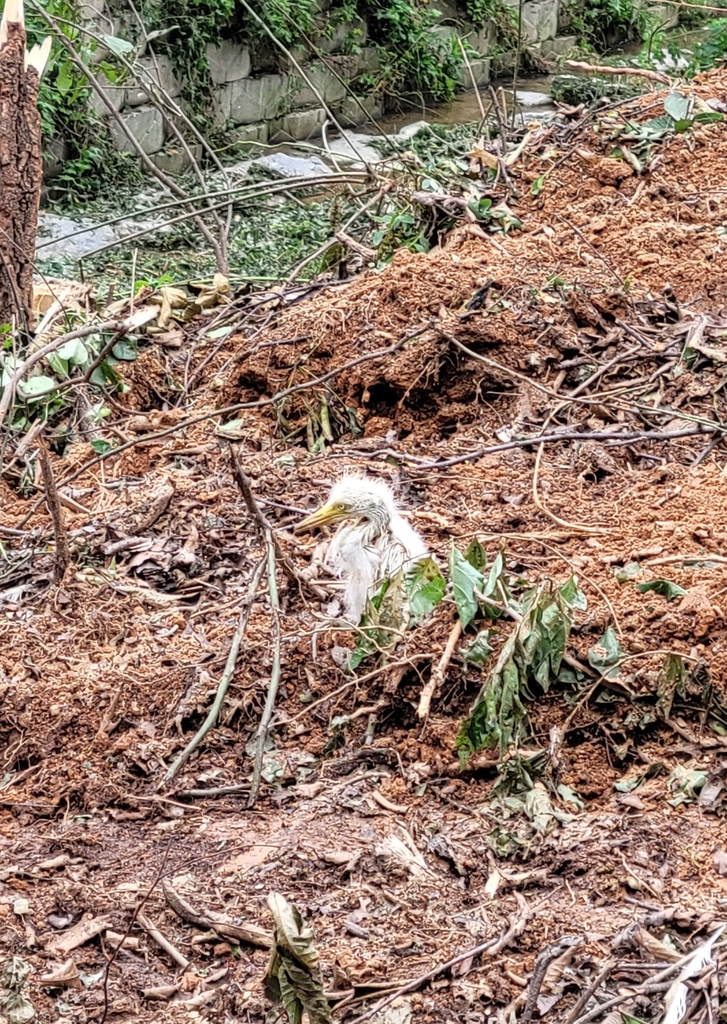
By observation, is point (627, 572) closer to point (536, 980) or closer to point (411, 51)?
point (536, 980)

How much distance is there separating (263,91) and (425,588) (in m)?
10.6

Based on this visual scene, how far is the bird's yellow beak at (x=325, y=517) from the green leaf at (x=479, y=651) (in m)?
0.73

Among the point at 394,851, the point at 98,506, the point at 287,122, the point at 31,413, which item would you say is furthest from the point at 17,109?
the point at 287,122

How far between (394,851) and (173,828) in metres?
0.63

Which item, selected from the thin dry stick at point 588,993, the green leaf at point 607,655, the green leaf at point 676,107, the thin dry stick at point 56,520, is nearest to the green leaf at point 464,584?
the green leaf at point 607,655

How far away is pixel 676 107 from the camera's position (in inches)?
279

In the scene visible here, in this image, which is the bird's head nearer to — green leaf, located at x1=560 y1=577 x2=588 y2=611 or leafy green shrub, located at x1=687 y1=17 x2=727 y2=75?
green leaf, located at x1=560 y1=577 x2=588 y2=611

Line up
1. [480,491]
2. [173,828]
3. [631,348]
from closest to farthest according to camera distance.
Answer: [173,828] < [480,491] < [631,348]

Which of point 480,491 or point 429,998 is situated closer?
point 429,998

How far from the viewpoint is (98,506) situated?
529 centimetres

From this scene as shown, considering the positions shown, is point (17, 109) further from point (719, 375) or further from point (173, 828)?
point (173, 828)

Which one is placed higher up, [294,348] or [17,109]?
[17,109]

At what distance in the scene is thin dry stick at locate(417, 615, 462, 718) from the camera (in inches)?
147

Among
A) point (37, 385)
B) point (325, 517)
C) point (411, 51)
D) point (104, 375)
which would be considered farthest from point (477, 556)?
point (411, 51)
